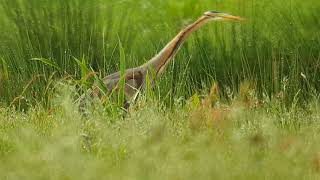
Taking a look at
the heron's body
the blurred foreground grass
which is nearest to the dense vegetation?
the blurred foreground grass

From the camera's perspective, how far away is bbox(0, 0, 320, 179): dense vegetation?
10.9 feet

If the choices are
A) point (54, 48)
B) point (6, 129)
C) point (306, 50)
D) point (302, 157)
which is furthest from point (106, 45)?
point (302, 157)

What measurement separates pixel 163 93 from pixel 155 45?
0.67 metres

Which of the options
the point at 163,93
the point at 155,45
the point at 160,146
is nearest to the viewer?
the point at 160,146

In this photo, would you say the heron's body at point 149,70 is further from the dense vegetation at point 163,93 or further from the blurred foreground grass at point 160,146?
the blurred foreground grass at point 160,146

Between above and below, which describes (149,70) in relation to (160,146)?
below

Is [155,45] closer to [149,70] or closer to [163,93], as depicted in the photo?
[163,93]

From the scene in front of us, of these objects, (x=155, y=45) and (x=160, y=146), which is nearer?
(x=160, y=146)

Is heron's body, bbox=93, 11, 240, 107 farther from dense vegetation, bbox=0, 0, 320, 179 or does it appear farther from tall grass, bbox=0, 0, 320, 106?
tall grass, bbox=0, 0, 320, 106

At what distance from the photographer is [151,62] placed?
16.6 feet

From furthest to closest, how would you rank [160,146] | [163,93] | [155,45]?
[155,45]
[163,93]
[160,146]

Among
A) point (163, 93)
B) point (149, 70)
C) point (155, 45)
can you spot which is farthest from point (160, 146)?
point (155, 45)

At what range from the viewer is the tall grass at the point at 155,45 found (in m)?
5.88

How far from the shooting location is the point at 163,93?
18.0 ft
